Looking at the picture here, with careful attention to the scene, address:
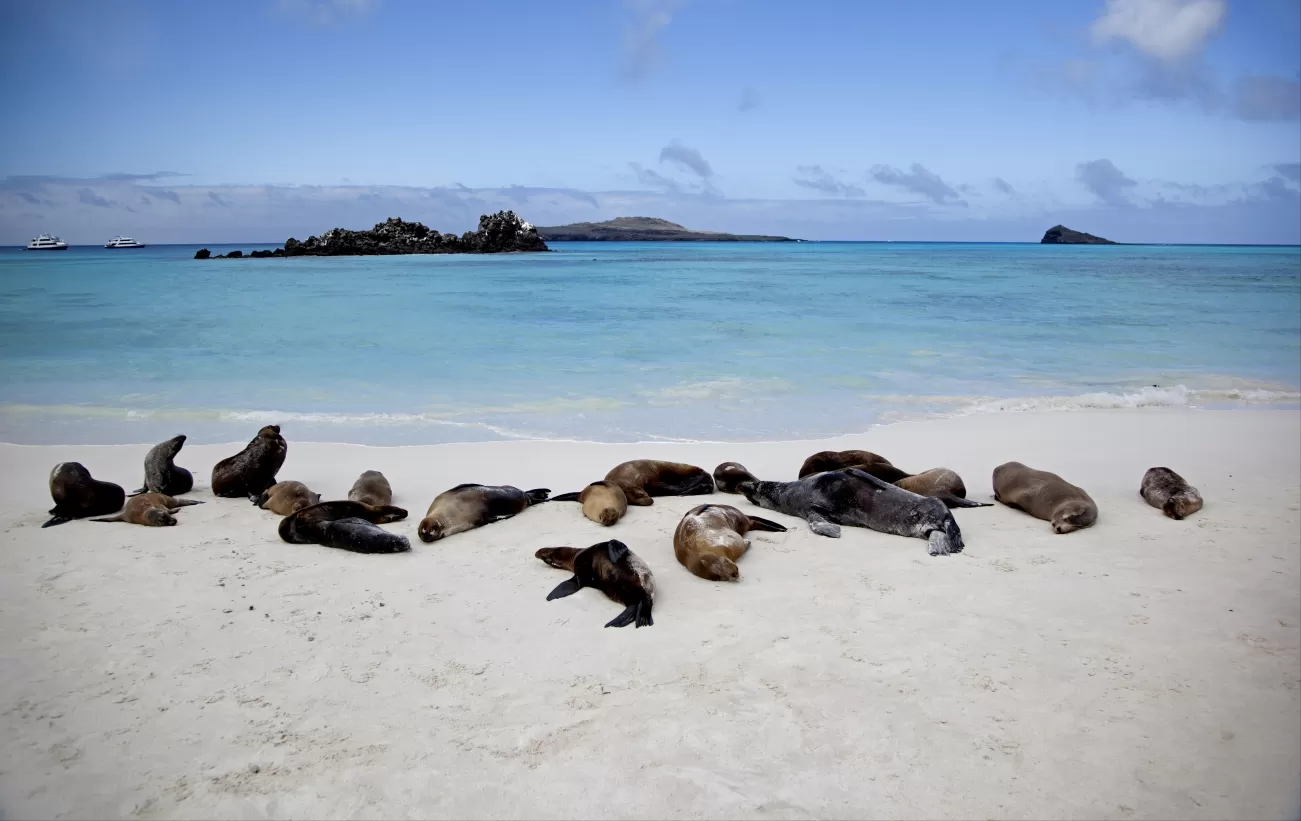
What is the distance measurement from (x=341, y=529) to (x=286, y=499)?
991mm

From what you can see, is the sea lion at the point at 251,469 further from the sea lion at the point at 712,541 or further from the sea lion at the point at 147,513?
the sea lion at the point at 712,541

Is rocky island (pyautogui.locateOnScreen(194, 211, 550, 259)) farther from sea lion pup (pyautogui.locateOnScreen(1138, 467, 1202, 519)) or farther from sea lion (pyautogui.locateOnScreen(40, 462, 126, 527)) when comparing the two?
sea lion pup (pyautogui.locateOnScreen(1138, 467, 1202, 519))

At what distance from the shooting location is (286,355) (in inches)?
549

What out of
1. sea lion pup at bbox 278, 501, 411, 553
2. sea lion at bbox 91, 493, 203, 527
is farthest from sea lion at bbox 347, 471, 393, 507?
sea lion at bbox 91, 493, 203, 527

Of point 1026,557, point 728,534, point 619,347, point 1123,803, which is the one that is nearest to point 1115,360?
point 619,347

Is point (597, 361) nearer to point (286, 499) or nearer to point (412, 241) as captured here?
point (286, 499)

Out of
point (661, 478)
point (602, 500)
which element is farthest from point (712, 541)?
point (661, 478)

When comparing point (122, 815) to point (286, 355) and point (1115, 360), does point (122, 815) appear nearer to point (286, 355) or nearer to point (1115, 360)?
point (286, 355)

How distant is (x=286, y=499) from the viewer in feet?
18.6

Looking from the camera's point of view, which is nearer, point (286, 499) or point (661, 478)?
point (286, 499)

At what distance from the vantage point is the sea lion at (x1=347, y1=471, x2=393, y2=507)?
577 centimetres

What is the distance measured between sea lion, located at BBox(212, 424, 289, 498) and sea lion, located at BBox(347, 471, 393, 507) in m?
0.73

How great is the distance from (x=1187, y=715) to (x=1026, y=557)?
1.69m

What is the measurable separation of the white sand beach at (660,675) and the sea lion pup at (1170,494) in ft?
0.46
